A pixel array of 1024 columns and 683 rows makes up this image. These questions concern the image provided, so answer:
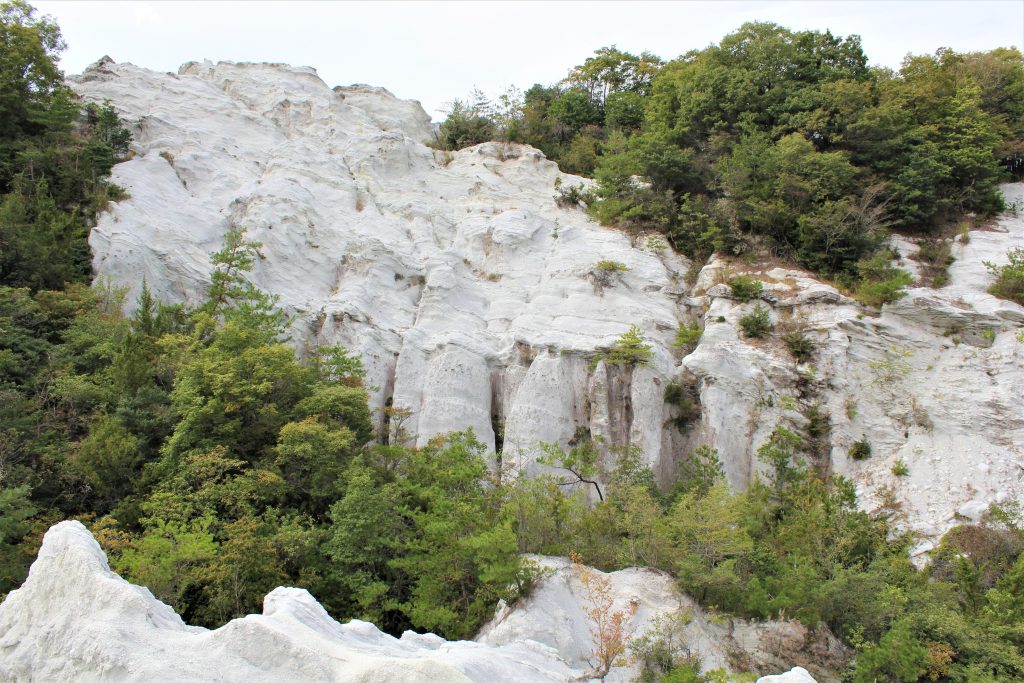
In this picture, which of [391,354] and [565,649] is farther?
[391,354]

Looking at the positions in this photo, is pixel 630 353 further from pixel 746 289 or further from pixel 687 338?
pixel 746 289

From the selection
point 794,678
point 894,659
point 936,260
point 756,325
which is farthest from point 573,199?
point 794,678

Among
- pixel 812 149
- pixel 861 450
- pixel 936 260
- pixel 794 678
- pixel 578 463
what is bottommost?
pixel 794 678

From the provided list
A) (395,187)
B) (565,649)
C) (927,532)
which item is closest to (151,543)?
(565,649)

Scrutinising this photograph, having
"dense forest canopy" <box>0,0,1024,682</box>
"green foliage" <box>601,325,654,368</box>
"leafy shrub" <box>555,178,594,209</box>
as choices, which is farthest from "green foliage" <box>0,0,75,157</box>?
"green foliage" <box>601,325,654,368</box>

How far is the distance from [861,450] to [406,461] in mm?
11768

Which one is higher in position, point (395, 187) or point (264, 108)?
point (264, 108)

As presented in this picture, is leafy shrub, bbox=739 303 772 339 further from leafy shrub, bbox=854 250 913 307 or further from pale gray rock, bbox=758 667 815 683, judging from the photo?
pale gray rock, bbox=758 667 815 683

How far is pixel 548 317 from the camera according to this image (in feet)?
73.9

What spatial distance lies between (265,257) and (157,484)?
9.43 metres

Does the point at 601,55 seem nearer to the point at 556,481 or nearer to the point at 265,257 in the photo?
the point at 265,257

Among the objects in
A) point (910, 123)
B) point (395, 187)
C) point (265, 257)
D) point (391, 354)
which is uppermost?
point (910, 123)

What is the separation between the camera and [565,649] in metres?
12.4

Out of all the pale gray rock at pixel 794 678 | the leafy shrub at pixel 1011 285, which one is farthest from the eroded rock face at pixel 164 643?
the leafy shrub at pixel 1011 285
